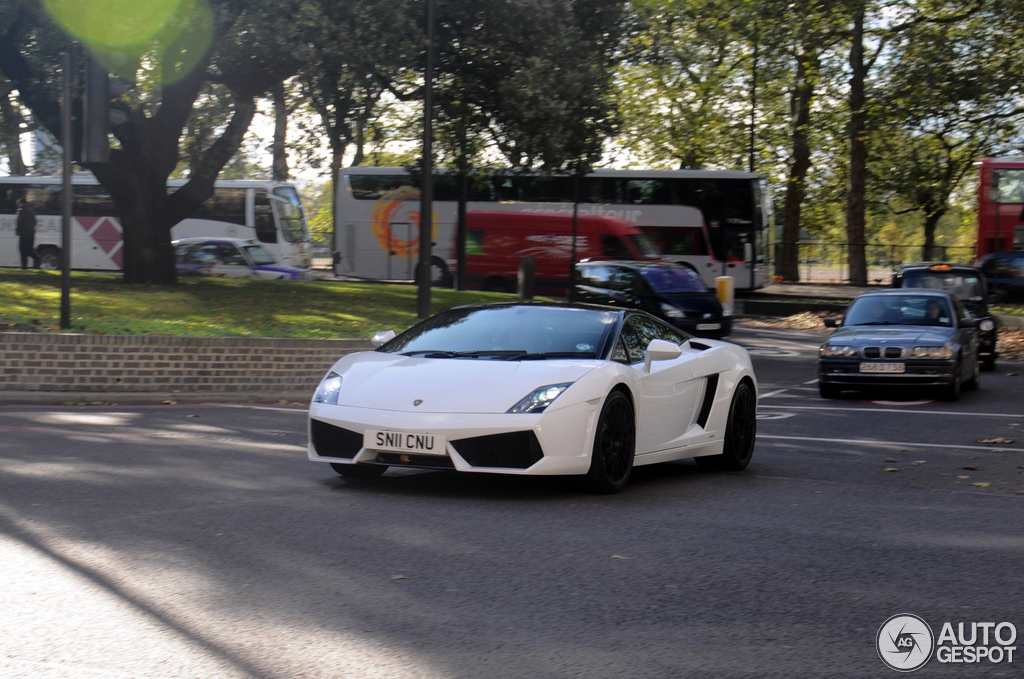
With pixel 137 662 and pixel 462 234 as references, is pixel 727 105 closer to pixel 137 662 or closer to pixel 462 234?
pixel 462 234

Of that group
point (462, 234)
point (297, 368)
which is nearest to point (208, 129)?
point (462, 234)

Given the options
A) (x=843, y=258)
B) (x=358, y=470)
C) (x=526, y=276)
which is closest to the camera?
(x=358, y=470)

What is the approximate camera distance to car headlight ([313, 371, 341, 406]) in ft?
25.2

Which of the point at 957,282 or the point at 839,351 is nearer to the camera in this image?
the point at 839,351

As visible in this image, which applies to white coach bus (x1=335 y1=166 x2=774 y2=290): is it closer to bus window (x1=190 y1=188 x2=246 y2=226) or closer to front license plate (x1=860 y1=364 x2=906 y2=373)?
bus window (x1=190 y1=188 x2=246 y2=226)

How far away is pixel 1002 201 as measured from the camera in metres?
35.7

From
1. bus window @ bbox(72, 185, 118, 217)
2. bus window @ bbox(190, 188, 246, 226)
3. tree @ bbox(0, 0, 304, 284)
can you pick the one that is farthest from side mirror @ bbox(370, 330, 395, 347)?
bus window @ bbox(72, 185, 118, 217)

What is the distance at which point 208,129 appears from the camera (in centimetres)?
4256

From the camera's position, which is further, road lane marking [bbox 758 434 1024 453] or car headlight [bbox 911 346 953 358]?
car headlight [bbox 911 346 953 358]

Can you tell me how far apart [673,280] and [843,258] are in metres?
30.0

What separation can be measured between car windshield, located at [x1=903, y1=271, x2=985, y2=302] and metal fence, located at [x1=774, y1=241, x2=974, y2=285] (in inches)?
1106

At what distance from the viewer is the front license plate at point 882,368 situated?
1519 cm

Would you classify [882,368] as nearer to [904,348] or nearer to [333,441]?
[904,348]

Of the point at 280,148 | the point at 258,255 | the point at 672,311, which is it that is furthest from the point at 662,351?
the point at 280,148
